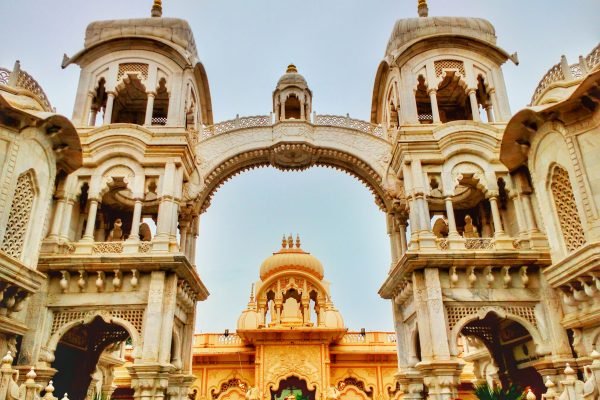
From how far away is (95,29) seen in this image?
18.1m

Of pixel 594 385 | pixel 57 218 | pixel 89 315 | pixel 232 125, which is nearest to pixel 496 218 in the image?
pixel 594 385

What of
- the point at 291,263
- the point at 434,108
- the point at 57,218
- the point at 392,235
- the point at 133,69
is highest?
the point at 133,69

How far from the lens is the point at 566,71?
521 inches

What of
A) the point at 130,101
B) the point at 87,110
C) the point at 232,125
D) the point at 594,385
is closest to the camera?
the point at 594,385

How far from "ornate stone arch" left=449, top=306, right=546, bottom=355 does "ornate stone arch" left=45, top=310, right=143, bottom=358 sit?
26.4ft

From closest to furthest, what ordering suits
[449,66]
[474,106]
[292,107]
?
1. [474,106]
2. [449,66]
3. [292,107]

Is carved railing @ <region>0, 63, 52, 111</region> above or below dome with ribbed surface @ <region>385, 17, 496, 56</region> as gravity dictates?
below

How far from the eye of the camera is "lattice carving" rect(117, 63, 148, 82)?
56.7 ft

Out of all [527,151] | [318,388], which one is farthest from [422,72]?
[318,388]

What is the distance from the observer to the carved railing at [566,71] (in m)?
12.4

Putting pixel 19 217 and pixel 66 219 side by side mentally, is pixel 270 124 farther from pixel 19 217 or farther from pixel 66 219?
pixel 19 217

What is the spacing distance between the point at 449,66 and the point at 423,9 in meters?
4.16

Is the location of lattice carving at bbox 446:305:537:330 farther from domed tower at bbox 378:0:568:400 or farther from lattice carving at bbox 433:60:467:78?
lattice carving at bbox 433:60:467:78

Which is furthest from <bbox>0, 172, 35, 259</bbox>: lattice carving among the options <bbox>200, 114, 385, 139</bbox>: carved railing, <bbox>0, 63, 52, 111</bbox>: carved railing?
<bbox>200, 114, 385, 139</bbox>: carved railing
